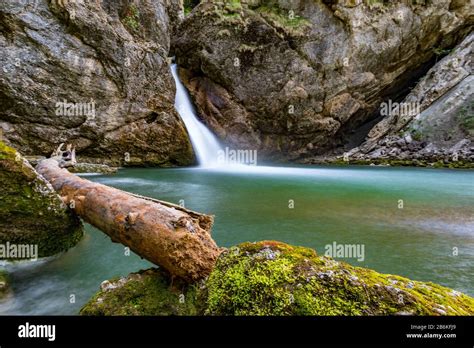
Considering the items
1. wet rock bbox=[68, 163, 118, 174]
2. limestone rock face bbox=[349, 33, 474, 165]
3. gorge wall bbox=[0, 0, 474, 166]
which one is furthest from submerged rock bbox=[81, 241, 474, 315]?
limestone rock face bbox=[349, 33, 474, 165]

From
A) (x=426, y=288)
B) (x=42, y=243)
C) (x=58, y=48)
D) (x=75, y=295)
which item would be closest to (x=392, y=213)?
(x=426, y=288)

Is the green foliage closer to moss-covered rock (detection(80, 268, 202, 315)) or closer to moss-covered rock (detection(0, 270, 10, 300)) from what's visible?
moss-covered rock (detection(80, 268, 202, 315))

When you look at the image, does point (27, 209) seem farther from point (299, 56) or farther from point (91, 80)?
point (299, 56)

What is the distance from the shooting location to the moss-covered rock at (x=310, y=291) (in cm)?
174

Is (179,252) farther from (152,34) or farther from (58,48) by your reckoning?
(152,34)

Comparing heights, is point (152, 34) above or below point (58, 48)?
above

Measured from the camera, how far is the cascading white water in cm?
2197

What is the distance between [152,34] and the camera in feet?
60.1

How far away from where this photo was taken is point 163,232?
259 cm

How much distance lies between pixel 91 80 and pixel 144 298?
664 inches

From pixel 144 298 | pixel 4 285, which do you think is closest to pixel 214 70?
pixel 4 285

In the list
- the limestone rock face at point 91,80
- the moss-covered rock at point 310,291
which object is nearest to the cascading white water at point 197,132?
the limestone rock face at point 91,80
